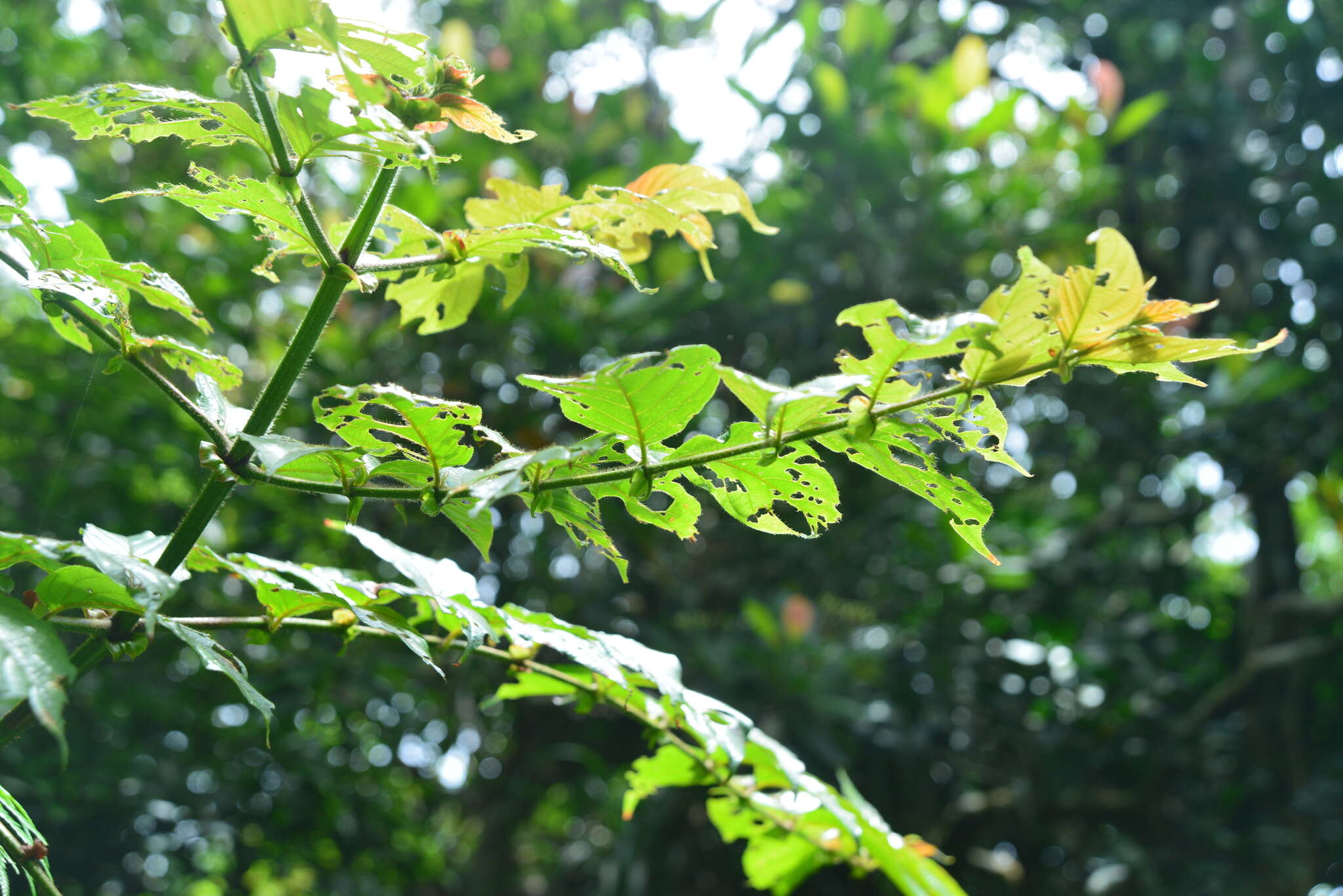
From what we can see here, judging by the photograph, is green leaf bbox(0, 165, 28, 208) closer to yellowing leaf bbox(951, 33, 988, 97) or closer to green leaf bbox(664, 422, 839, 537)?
green leaf bbox(664, 422, 839, 537)

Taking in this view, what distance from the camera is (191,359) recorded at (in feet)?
1.85

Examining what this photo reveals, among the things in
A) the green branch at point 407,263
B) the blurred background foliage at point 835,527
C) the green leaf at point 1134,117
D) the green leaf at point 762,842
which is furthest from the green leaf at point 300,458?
the green leaf at point 1134,117

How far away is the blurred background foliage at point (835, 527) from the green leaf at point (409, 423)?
1526 millimetres

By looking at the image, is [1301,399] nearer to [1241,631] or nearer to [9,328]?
[1241,631]

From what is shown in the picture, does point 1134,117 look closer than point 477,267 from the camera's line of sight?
No

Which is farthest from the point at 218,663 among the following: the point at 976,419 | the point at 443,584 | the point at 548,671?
the point at 976,419

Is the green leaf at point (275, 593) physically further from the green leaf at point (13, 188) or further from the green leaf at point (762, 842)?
the green leaf at point (762, 842)

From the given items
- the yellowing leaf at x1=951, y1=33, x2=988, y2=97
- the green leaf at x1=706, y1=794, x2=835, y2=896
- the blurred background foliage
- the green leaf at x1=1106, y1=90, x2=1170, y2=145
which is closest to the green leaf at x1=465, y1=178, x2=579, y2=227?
the green leaf at x1=706, y1=794, x2=835, y2=896

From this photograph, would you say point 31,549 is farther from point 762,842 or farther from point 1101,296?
point 762,842

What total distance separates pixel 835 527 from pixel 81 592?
1.92m

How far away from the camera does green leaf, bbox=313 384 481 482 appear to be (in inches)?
17.6

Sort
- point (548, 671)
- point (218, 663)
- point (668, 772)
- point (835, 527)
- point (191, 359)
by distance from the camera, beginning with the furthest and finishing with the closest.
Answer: point (835, 527) < point (668, 772) < point (548, 671) < point (191, 359) < point (218, 663)

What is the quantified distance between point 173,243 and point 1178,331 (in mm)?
2460

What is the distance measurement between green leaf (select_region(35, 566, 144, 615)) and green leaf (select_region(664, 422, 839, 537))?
0.85ft
